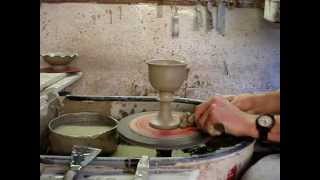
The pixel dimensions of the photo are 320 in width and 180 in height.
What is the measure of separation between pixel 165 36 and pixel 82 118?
70cm

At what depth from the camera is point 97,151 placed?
746 mm

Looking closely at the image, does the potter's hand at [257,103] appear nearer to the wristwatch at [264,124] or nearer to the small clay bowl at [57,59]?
the wristwatch at [264,124]

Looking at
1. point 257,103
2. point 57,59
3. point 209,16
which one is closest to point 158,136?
point 257,103

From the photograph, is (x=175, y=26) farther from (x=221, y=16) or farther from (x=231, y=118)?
(x=231, y=118)

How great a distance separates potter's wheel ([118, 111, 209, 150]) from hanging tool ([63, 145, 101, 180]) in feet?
0.64

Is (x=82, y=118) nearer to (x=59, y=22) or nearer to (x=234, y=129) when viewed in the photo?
(x=234, y=129)

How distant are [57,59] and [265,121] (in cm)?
71

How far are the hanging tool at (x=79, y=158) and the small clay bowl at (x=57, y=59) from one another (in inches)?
17.5

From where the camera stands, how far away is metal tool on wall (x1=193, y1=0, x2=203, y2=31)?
4.82 feet

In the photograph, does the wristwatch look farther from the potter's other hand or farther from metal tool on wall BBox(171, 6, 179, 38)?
metal tool on wall BBox(171, 6, 179, 38)

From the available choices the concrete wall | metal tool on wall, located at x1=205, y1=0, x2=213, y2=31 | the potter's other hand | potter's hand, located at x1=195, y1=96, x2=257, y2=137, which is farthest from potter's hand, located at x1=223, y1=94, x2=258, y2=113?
metal tool on wall, located at x1=205, y1=0, x2=213, y2=31
